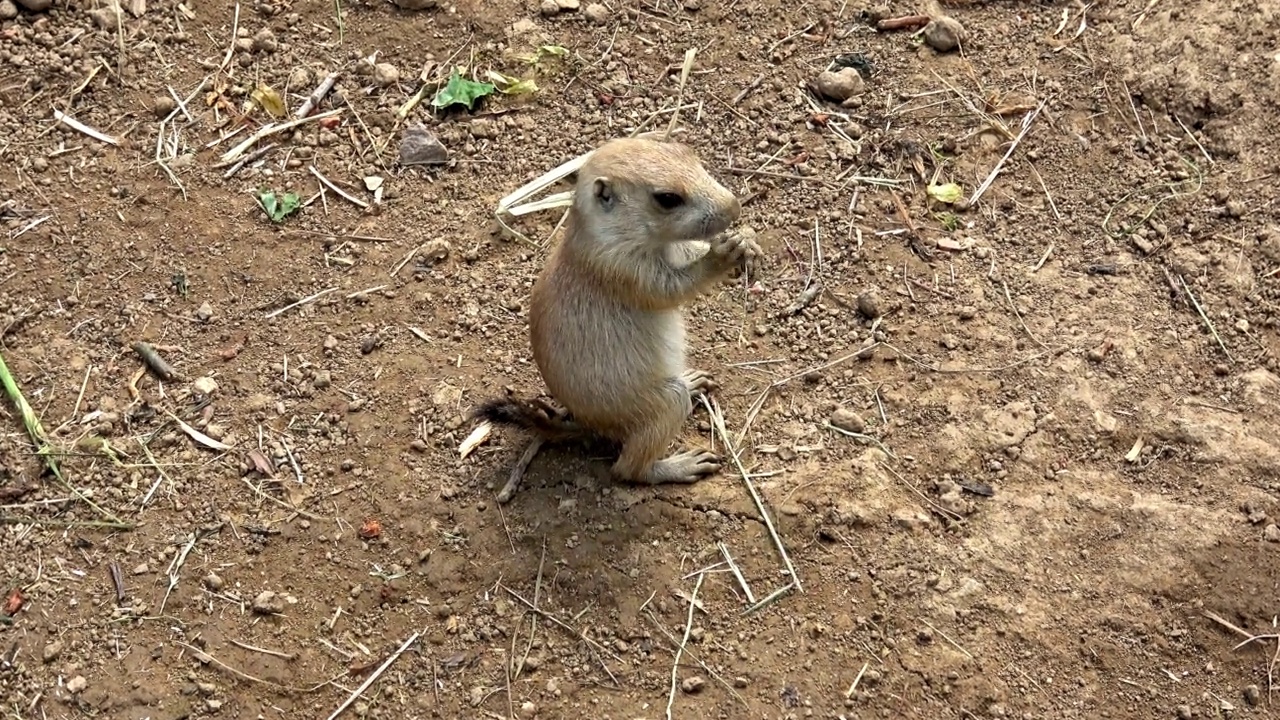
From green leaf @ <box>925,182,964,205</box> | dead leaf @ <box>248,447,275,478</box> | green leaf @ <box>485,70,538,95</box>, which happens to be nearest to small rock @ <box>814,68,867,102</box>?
green leaf @ <box>925,182,964,205</box>

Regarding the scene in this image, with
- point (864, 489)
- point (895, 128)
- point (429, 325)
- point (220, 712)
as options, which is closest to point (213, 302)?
point (429, 325)

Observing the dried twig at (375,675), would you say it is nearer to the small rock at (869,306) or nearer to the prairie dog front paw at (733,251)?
the prairie dog front paw at (733,251)

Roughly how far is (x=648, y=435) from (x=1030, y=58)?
3.32 meters

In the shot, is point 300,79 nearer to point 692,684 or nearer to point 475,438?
point 475,438

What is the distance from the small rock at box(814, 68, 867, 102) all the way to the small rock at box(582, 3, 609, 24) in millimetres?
1331

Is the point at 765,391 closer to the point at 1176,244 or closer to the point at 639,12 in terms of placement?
the point at 1176,244

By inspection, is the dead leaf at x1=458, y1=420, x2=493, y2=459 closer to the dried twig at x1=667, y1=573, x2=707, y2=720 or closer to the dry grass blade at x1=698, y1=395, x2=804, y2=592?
the dry grass blade at x1=698, y1=395, x2=804, y2=592

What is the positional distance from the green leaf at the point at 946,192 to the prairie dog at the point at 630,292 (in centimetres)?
157

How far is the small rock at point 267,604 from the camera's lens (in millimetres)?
3871

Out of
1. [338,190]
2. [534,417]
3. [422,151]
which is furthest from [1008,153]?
[338,190]

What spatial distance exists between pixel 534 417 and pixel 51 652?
6.71 feet

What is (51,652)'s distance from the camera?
3748 mm

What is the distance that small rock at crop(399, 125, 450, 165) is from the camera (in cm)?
531

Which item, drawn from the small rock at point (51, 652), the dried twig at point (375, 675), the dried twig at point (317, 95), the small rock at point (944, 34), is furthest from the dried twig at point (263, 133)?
the small rock at point (944, 34)
